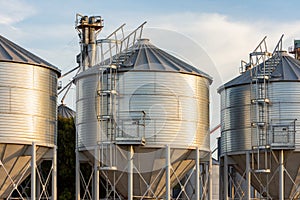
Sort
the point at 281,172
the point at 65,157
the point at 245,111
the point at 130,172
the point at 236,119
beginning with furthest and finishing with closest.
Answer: the point at 65,157, the point at 236,119, the point at 245,111, the point at 281,172, the point at 130,172

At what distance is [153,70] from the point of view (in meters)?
42.8

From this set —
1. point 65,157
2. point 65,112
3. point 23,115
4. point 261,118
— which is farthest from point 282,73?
point 65,112

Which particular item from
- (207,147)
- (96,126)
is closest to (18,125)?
(96,126)

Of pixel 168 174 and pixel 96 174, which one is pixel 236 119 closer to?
pixel 168 174

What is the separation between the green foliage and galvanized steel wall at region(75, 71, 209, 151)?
1858 centimetres

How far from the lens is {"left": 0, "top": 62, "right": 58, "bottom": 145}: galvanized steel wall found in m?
40.1

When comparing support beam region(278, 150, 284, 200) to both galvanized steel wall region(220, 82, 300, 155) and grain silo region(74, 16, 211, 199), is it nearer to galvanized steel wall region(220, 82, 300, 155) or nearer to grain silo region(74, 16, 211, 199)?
galvanized steel wall region(220, 82, 300, 155)

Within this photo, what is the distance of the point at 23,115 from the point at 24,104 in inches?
21.7

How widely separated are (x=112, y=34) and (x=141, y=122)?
6795mm

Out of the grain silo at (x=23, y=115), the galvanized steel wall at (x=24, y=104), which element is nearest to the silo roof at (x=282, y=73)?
the grain silo at (x=23, y=115)

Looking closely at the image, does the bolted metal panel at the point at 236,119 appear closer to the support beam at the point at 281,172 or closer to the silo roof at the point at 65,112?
the support beam at the point at 281,172

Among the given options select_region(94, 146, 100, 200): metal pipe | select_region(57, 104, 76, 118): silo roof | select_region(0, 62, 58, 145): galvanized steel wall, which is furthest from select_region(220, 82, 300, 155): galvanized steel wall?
select_region(57, 104, 76, 118): silo roof

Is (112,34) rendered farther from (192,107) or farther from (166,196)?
(166,196)

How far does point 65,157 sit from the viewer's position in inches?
2483
